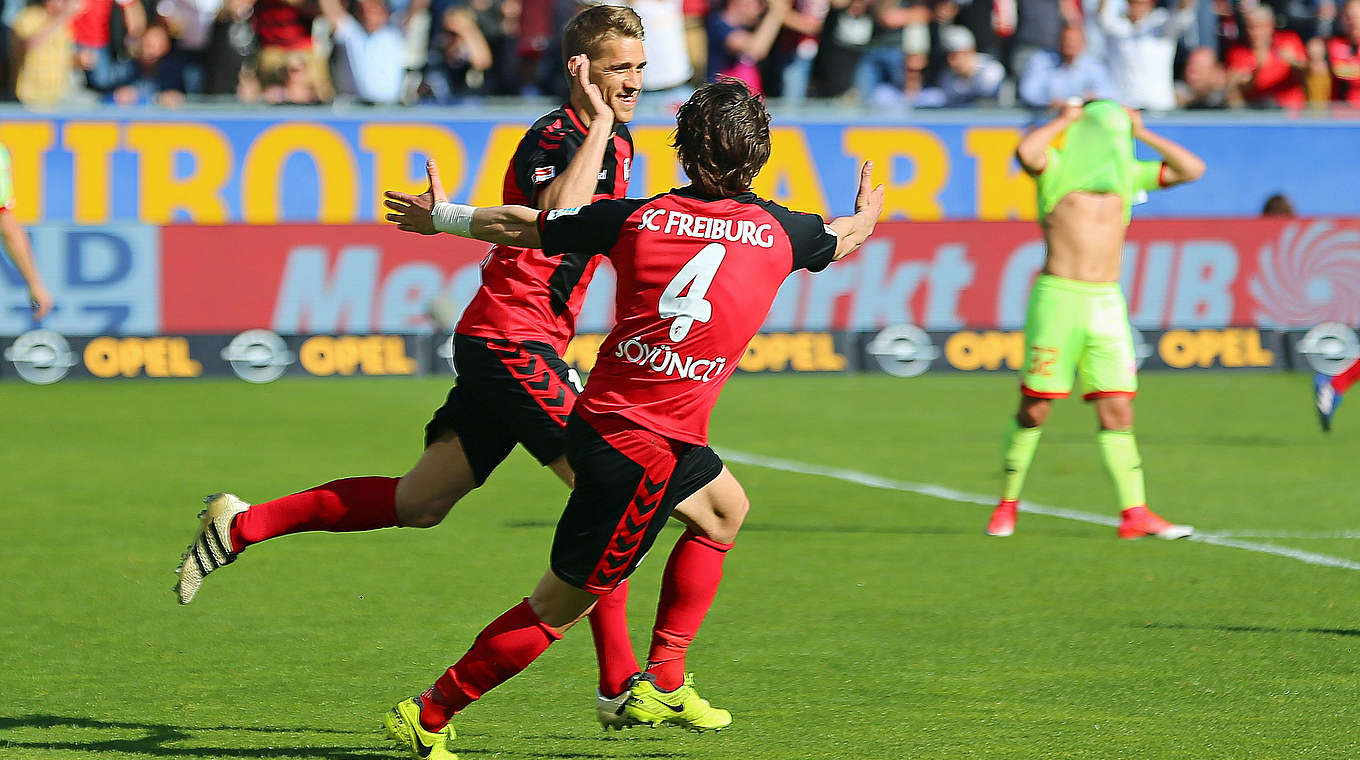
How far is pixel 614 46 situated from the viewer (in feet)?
19.6

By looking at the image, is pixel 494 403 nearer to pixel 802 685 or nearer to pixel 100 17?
pixel 802 685

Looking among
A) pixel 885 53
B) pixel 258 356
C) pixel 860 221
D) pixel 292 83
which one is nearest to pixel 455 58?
pixel 292 83

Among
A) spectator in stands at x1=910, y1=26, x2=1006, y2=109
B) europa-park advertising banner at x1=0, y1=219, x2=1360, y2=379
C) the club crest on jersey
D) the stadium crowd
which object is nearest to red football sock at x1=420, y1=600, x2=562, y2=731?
the club crest on jersey

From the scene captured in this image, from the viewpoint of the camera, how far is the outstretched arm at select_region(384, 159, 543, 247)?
527 cm

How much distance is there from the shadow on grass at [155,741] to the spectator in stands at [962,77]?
1689 cm

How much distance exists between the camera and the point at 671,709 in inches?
222

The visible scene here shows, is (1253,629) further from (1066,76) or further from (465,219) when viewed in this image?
(1066,76)

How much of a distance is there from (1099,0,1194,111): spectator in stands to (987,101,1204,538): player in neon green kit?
471 inches

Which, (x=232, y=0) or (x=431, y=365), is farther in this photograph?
(x=232, y=0)

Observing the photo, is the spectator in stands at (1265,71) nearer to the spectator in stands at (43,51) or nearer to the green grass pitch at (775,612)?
the green grass pitch at (775,612)

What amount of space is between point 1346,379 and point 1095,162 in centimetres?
375

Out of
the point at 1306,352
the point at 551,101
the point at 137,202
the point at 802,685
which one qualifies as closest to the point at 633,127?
the point at 551,101

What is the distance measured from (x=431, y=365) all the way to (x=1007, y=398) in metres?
5.42

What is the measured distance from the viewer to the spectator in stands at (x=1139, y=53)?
21.7 meters
